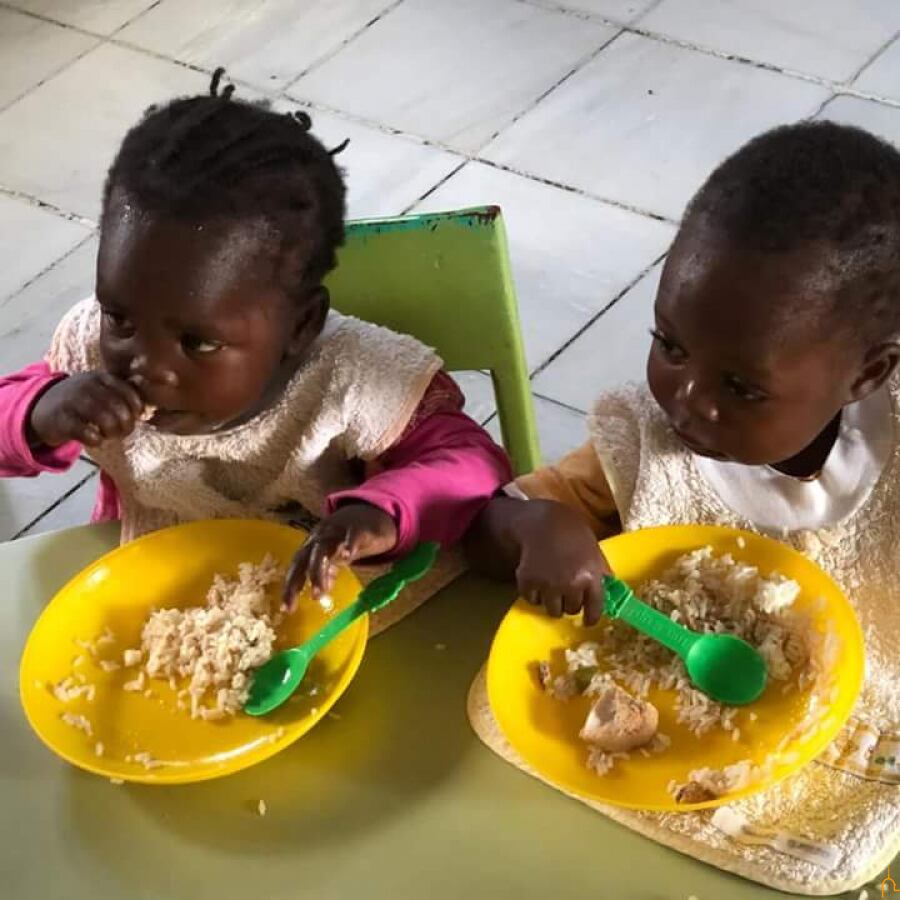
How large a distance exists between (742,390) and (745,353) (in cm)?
4

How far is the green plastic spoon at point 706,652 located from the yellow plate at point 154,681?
184 mm

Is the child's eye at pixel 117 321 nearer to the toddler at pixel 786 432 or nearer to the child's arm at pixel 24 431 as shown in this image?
the child's arm at pixel 24 431

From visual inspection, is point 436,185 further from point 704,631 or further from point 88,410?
point 704,631

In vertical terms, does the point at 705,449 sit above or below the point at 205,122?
below

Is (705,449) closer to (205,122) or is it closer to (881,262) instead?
(881,262)

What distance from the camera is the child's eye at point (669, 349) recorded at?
0.91m

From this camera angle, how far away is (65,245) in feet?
8.13

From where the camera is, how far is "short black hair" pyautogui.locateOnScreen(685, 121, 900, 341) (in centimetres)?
86

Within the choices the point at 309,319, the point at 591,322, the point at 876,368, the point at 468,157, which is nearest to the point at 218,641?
the point at 309,319

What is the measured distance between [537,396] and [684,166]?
2.07 feet

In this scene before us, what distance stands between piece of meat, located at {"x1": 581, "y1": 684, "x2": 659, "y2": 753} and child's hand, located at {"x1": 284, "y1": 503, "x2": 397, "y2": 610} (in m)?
0.20

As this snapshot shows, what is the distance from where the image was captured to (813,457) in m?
1.02

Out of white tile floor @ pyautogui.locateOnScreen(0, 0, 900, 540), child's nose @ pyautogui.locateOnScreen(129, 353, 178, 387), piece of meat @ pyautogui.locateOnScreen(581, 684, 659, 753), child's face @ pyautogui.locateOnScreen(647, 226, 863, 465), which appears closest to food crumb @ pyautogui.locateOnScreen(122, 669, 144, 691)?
child's nose @ pyautogui.locateOnScreen(129, 353, 178, 387)

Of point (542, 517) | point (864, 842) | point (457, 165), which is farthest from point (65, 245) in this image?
point (864, 842)
